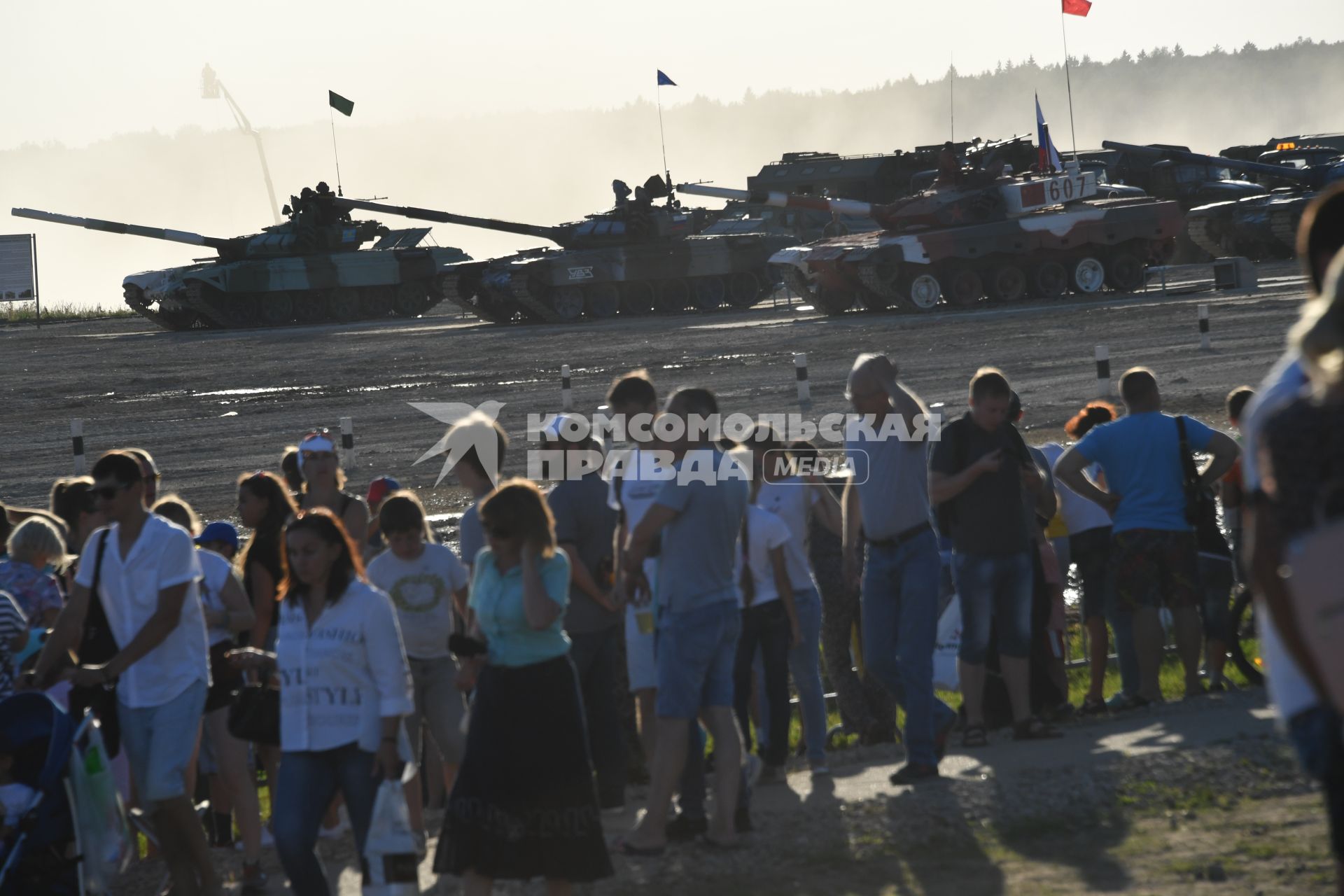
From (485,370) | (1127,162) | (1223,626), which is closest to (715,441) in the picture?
(1223,626)

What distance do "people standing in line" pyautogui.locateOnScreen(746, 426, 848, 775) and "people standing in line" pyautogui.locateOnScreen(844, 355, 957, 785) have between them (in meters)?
0.32

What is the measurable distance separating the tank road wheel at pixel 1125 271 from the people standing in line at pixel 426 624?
27843 mm

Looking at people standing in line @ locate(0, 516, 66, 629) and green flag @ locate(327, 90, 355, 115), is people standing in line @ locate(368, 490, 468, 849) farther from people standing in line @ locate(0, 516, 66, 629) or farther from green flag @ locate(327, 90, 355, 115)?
green flag @ locate(327, 90, 355, 115)

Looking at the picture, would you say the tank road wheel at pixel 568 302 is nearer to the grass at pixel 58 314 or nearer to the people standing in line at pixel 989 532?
the grass at pixel 58 314

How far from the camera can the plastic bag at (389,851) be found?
5.14 metres

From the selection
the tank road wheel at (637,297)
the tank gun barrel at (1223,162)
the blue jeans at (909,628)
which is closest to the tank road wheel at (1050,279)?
the tank gun barrel at (1223,162)

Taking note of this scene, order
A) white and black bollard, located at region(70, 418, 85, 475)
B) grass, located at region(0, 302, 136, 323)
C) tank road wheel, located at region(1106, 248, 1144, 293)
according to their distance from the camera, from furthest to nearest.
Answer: grass, located at region(0, 302, 136, 323) < tank road wheel, located at region(1106, 248, 1144, 293) < white and black bollard, located at region(70, 418, 85, 475)

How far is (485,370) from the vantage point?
26.9 metres

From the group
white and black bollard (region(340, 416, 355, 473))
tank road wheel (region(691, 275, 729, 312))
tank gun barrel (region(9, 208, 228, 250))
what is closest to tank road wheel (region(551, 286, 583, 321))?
tank road wheel (region(691, 275, 729, 312))

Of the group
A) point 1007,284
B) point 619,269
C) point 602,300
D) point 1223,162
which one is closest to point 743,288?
point 619,269

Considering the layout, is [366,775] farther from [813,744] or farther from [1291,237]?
[1291,237]

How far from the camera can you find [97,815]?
555 cm

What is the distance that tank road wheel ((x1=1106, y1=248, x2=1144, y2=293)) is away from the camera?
32656 millimetres

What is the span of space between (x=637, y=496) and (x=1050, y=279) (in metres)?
27.1
